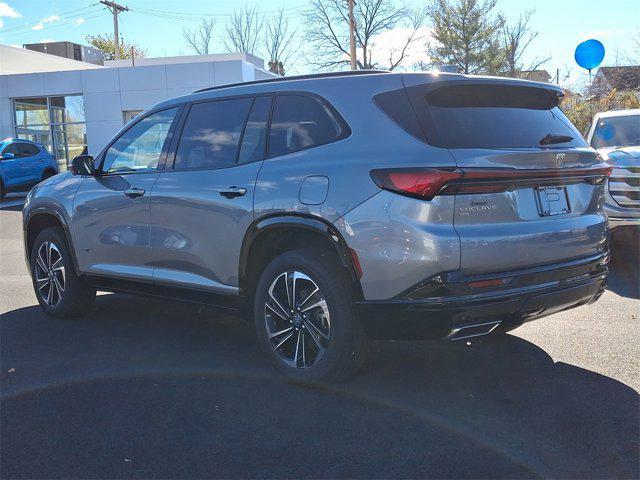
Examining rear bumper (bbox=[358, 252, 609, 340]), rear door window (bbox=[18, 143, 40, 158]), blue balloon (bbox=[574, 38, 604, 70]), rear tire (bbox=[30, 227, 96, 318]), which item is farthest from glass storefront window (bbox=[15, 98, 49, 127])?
rear bumper (bbox=[358, 252, 609, 340])

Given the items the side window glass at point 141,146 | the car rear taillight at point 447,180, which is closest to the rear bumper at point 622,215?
the car rear taillight at point 447,180

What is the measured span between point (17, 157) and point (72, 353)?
51.8 feet

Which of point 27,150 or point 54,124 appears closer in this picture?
point 27,150

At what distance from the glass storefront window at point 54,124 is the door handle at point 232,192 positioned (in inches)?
1000

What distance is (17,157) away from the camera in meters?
18.5

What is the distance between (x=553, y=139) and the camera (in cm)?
394

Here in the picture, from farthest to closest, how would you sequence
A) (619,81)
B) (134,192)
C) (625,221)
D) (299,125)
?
1. (619,81)
2. (625,221)
3. (134,192)
4. (299,125)

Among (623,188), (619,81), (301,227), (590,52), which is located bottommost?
(623,188)

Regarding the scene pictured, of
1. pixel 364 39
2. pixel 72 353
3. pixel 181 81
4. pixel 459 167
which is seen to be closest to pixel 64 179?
pixel 72 353

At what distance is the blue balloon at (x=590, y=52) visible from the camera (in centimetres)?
1088

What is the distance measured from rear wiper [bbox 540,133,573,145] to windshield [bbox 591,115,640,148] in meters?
5.26

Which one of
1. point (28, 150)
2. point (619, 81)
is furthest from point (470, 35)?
point (28, 150)

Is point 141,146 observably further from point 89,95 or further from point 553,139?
point 89,95

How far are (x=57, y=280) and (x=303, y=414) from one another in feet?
10.5
